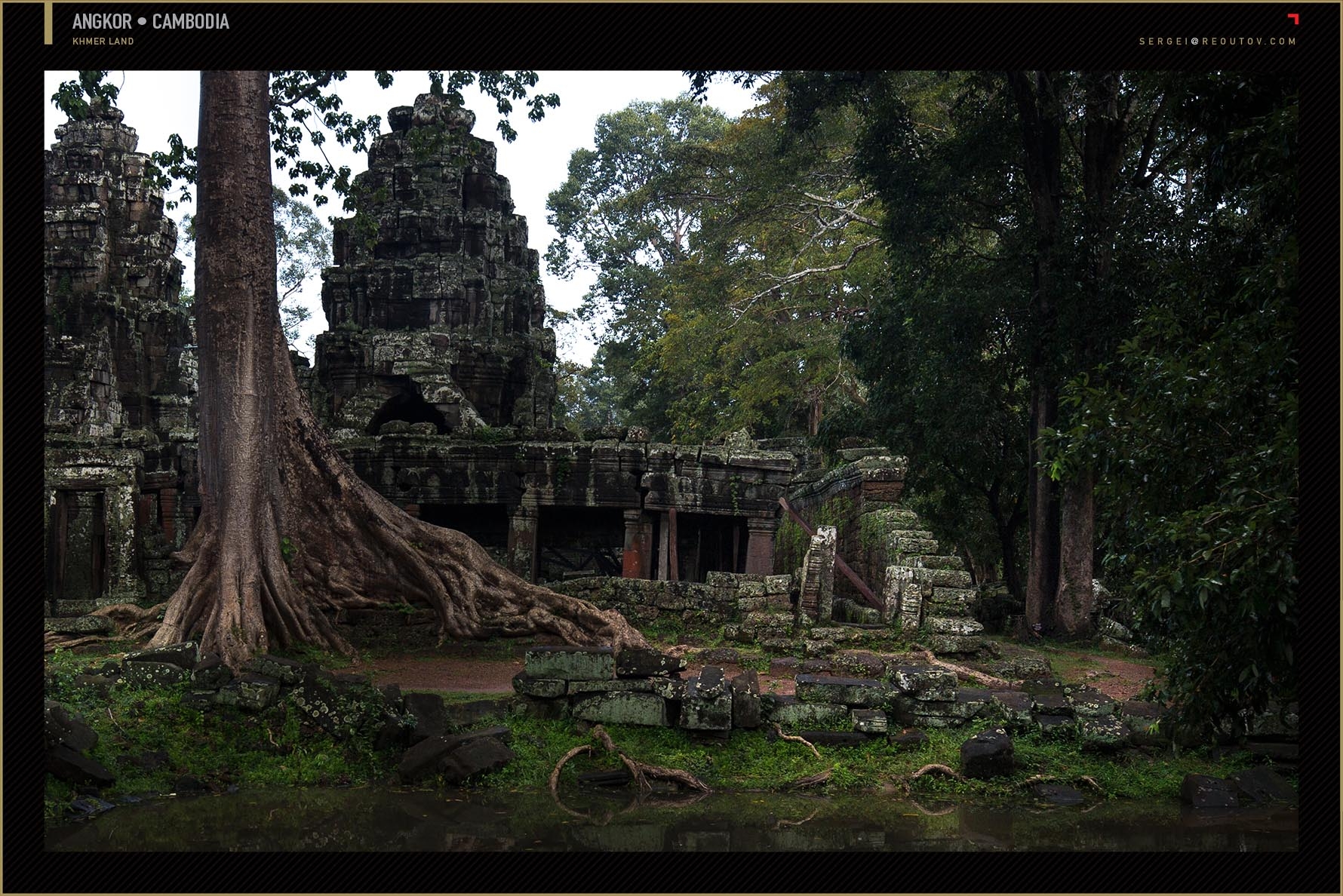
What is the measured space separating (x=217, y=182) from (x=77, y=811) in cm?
699

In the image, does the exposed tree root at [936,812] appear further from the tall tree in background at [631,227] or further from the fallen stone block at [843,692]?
the tall tree in background at [631,227]

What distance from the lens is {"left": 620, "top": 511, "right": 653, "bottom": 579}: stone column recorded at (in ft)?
57.0

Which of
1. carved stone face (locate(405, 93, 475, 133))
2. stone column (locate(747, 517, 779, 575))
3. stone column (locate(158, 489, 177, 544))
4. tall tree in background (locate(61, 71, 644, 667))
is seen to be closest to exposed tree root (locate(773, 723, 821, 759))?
tall tree in background (locate(61, 71, 644, 667))

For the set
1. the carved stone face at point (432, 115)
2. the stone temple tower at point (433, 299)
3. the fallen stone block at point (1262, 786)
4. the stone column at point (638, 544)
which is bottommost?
the fallen stone block at point (1262, 786)

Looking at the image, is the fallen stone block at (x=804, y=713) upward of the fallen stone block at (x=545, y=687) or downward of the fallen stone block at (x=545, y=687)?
downward

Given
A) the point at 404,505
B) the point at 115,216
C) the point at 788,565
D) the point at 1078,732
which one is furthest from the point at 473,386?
the point at 1078,732

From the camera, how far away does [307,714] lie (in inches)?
338

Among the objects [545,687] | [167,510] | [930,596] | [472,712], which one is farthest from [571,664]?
[167,510]

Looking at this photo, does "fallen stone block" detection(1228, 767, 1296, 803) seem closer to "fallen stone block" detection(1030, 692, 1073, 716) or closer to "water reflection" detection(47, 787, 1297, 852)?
"water reflection" detection(47, 787, 1297, 852)

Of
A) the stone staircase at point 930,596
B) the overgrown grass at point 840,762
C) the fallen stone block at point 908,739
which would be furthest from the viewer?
the stone staircase at point 930,596

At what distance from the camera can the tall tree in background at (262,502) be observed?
1116 centimetres

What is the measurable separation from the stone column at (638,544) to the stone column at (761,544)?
1601mm

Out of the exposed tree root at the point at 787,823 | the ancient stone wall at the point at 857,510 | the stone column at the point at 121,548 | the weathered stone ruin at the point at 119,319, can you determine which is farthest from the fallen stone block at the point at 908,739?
the weathered stone ruin at the point at 119,319

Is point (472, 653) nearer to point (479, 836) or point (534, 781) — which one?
point (534, 781)
